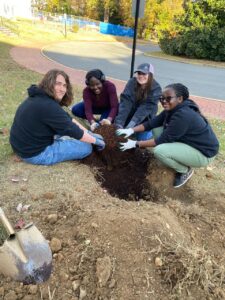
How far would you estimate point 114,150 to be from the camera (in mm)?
4438

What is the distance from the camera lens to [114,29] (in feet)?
133

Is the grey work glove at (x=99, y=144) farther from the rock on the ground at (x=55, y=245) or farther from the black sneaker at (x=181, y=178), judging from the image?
the rock on the ground at (x=55, y=245)

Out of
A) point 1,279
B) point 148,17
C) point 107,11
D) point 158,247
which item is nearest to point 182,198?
point 158,247

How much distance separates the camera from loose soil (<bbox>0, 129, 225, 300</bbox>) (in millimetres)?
2488

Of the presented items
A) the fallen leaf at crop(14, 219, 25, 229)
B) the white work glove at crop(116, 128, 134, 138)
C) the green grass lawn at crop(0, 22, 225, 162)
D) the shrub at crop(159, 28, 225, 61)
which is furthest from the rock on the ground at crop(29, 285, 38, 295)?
the shrub at crop(159, 28, 225, 61)

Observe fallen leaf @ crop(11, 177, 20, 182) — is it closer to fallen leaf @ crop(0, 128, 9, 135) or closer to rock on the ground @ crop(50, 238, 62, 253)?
rock on the ground @ crop(50, 238, 62, 253)

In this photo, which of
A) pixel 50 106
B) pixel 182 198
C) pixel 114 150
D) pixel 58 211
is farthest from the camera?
pixel 114 150

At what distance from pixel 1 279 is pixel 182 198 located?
7.86 ft

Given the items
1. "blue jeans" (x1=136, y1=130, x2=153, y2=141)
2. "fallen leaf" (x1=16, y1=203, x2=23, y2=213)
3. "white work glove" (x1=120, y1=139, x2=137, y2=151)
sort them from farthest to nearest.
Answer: "blue jeans" (x1=136, y1=130, x2=153, y2=141)
"white work glove" (x1=120, y1=139, x2=137, y2=151)
"fallen leaf" (x1=16, y1=203, x2=23, y2=213)

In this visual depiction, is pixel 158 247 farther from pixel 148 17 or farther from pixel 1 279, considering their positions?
pixel 148 17

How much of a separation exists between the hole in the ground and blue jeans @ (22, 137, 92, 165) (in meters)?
0.19

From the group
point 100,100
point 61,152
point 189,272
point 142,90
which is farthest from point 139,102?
point 189,272

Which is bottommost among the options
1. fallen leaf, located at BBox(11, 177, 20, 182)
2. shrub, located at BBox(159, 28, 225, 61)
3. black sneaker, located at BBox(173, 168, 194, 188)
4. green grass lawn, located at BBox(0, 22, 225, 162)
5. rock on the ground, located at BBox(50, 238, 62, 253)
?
shrub, located at BBox(159, 28, 225, 61)

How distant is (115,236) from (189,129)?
1.72 meters
